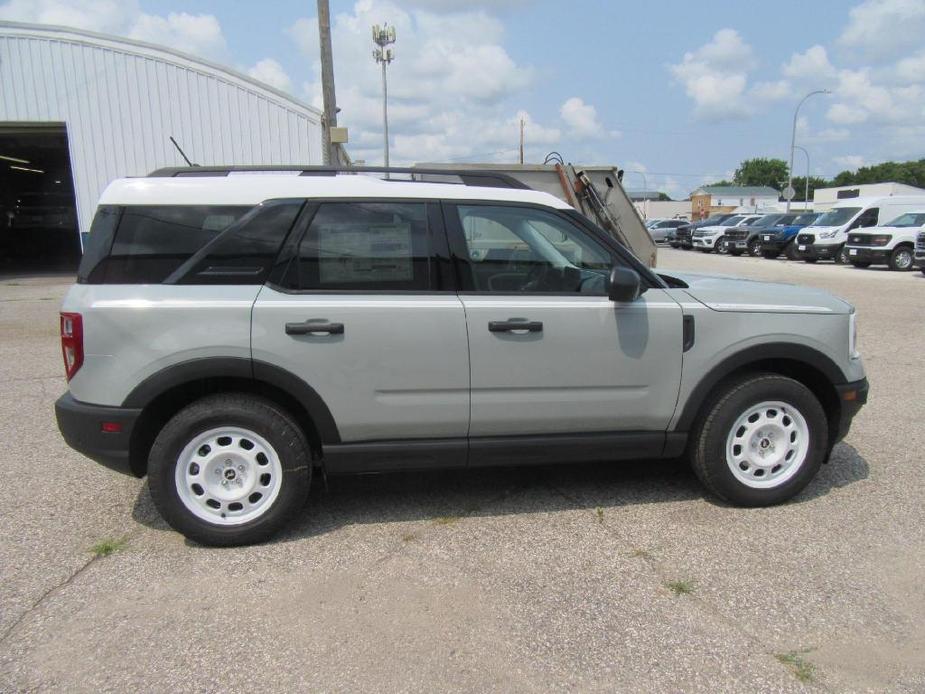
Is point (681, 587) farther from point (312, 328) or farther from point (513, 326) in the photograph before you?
point (312, 328)

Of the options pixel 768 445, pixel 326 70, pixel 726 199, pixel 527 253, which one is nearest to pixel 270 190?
pixel 527 253

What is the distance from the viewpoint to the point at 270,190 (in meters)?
3.52

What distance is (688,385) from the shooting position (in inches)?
148

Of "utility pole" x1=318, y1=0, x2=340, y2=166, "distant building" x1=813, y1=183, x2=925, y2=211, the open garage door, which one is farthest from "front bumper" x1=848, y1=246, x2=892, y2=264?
"distant building" x1=813, y1=183, x2=925, y2=211

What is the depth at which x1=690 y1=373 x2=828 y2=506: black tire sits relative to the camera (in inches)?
149

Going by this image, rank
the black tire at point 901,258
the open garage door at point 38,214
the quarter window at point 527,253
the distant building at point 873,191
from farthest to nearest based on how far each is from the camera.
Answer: the distant building at point 873,191 → the open garage door at point 38,214 → the black tire at point 901,258 → the quarter window at point 527,253

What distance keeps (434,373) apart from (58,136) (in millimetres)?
20190

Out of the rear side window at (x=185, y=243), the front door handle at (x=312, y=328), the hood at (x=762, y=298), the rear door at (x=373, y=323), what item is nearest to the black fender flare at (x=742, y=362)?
the hood at (x=762, y=298)

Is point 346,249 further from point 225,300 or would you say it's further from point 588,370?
point 588,370

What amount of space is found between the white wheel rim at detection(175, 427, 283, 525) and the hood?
251cm

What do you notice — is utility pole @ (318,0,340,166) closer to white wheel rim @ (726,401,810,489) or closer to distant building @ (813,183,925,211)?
white wheel rim @ (726,401,810,489)

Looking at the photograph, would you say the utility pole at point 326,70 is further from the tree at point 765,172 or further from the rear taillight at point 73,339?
the tree at point 765,172

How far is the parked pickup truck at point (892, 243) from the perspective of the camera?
1991 centimetres

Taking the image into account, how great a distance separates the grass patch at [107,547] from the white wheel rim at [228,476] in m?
0.47
